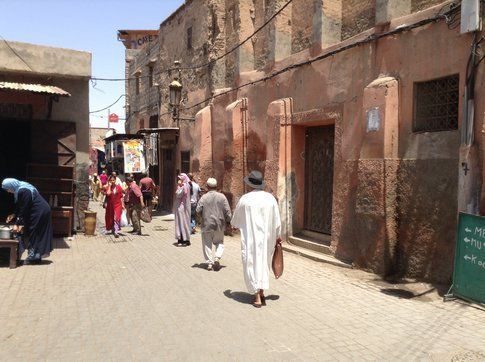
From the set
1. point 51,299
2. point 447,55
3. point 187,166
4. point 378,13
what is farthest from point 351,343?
point 187,166

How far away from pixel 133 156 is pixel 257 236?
1347 centimetres

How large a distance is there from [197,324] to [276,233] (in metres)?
1.55

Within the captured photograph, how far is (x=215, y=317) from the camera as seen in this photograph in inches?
196

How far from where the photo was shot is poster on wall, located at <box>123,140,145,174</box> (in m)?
17.9

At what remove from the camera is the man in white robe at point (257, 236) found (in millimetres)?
5453

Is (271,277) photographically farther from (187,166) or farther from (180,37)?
(180,37)

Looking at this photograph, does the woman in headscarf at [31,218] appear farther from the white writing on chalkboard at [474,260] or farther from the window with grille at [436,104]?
the white writing on chalkboard at [474,260]

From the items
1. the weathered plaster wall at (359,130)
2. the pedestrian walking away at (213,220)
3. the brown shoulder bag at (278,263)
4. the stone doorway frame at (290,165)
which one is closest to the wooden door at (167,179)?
the weathered plaster wall at (359,130)

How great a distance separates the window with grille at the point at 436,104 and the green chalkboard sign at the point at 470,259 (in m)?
1.55

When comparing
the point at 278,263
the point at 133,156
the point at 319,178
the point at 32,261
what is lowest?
the point at 32,261

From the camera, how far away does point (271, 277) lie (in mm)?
7027

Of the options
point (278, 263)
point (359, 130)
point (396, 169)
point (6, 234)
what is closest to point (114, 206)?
point (6, 234)

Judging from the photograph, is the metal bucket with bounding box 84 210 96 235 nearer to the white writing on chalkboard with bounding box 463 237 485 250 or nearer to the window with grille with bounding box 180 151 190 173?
the window with grille with bounding box 180 151 190 173

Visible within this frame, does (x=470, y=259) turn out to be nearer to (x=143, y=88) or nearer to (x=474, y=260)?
(x=474, y=260)
